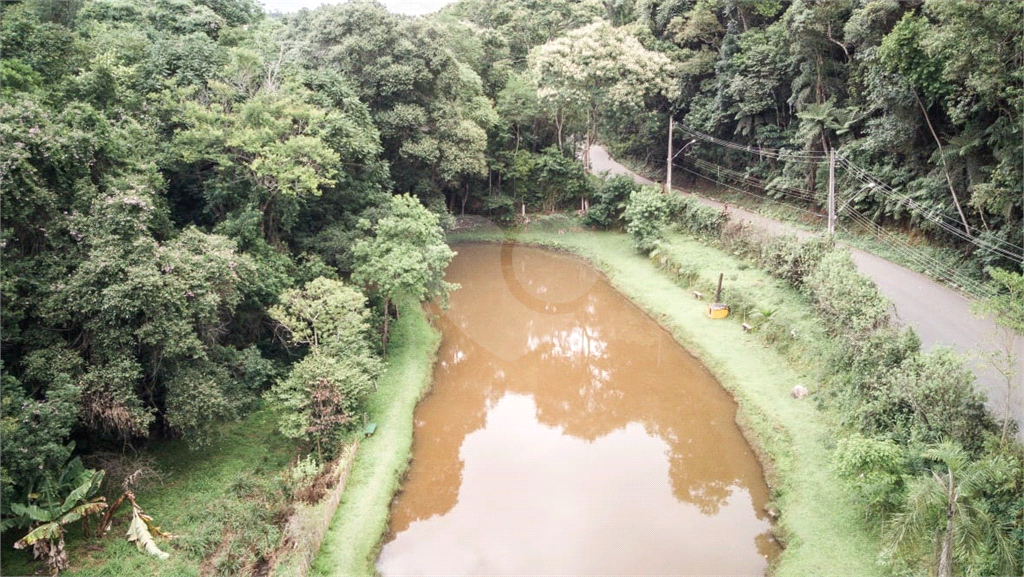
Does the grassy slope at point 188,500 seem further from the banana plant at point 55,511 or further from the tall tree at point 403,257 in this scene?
the tall tree at point 403,257

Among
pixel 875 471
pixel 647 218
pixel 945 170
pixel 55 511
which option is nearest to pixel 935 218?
pixel 945 170

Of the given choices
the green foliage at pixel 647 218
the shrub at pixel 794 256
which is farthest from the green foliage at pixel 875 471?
the green foliage at pixel 647 218

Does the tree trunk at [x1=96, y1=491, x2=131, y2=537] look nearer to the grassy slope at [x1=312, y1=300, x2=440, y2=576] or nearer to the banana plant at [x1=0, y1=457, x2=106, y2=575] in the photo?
the banana plant at [x1=0, y1=457, x2=106, y2=575]

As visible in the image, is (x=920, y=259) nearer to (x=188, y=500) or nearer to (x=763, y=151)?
(x=763, y=151)

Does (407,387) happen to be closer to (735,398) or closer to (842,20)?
(735,398)

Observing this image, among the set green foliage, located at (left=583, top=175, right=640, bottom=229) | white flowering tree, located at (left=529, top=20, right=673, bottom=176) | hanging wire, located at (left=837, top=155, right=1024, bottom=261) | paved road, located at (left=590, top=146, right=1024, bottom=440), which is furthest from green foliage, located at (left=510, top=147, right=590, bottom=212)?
paved road, located at (left=590, top=146, right=1024, bottom=440)

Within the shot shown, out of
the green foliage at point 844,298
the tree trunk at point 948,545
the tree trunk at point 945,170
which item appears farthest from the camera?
the tree trunk at point 945,170
